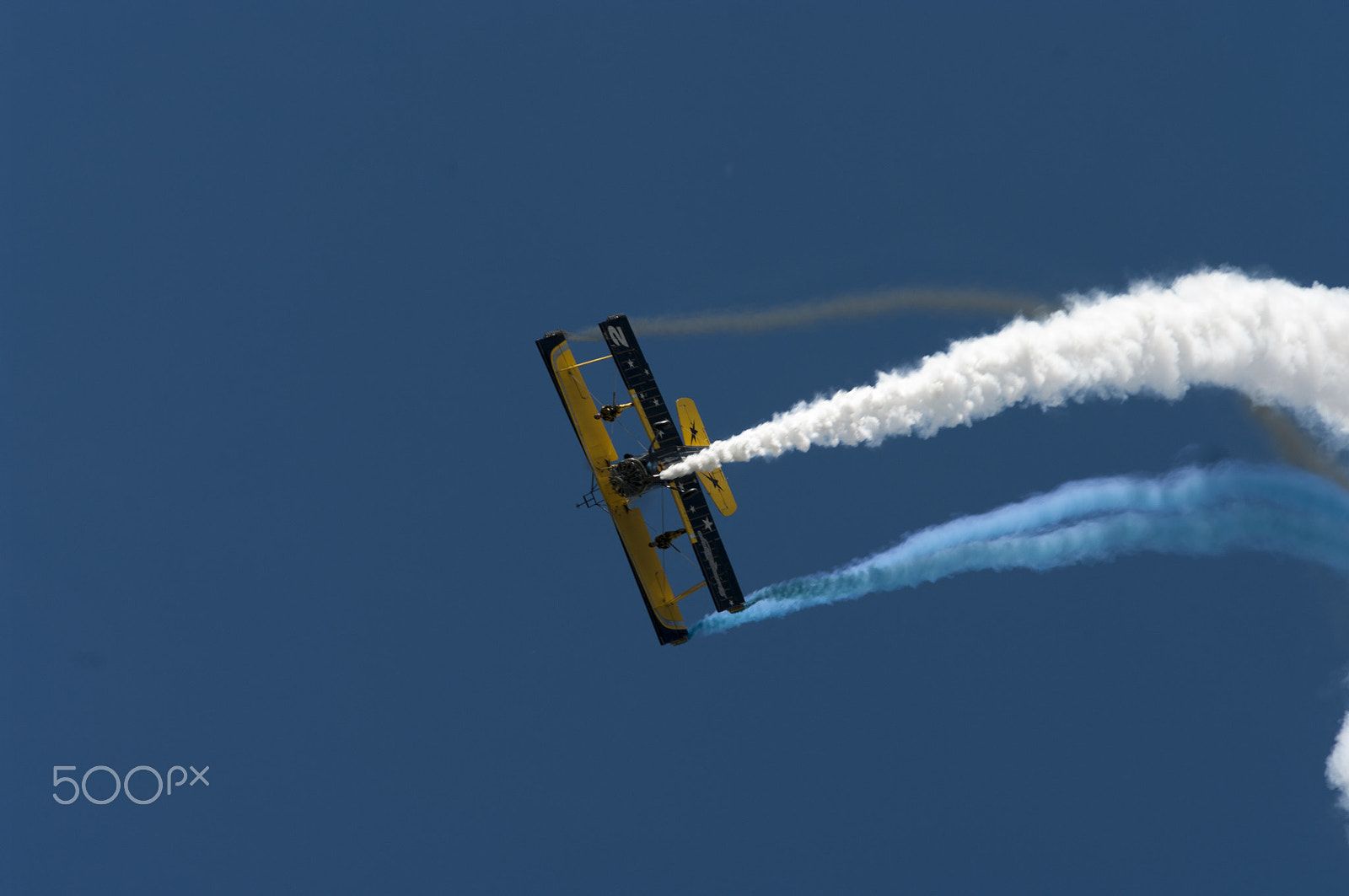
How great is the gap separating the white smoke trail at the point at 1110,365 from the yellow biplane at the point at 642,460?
6.58 ft

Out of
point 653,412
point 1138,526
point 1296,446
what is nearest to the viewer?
point 653,412

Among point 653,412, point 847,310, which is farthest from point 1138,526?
point 653,412

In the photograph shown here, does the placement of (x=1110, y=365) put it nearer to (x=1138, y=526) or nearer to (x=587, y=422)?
(x=1138, y=526)

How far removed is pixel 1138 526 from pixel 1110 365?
6156mm

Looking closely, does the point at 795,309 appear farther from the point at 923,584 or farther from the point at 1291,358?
the point at 1291,358

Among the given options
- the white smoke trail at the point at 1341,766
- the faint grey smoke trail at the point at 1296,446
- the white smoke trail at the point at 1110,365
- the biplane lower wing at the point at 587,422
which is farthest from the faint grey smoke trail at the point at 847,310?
the white smoke trail at the point at 1341,766

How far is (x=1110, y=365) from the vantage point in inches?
1779

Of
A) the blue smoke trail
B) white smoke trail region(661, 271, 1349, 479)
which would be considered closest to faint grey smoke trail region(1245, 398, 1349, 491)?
the blue smoke trail

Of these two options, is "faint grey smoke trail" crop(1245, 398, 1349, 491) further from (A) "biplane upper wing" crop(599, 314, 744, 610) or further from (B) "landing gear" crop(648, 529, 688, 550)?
(B) "landing gear" crop(648, 529, 688, 550)

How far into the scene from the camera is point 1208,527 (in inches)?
1902

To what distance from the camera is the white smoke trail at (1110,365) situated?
45094 mm

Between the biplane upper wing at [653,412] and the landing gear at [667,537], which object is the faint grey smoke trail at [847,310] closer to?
the biplane upper wing at [653,412]

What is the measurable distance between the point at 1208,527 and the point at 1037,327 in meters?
8.86

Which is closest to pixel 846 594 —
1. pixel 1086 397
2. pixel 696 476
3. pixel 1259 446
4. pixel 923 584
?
pixel 923 584
